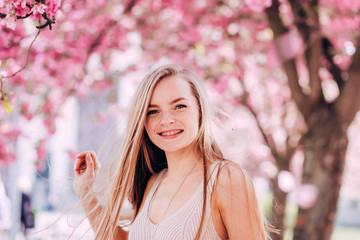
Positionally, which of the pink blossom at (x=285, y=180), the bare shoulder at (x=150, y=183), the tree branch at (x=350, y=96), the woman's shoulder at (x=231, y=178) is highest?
the tree branch at (x=350, y=96)

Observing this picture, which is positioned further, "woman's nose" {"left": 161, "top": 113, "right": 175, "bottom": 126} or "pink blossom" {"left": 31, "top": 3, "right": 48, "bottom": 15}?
"woman's nose" {"left": 161, "top": 113, "right": 175, "bottom": 126}

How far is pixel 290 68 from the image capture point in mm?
4906

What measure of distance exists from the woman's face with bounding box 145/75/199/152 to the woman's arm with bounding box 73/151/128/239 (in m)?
0.40

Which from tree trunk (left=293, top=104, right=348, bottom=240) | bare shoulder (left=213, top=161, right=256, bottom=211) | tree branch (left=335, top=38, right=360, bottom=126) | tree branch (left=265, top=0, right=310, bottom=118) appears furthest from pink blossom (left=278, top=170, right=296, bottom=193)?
bare shoulder (left=213, top=161, right=256, bottom=211)

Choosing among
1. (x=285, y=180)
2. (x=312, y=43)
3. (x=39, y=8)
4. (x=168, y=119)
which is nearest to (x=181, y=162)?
(x=168, y=119)

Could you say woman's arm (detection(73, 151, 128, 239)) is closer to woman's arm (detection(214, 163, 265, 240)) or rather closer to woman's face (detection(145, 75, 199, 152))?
woman's face (detection(145, 75, 199, 152))

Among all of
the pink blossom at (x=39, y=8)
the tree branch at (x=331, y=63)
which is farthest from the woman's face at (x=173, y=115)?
the tree branch at (x=331, y=63)

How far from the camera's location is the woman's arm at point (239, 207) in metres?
1.91

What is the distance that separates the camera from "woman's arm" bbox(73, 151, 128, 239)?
2449 millimetres

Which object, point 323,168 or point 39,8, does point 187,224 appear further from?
point 323,168

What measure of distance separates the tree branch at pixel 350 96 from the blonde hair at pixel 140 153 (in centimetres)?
271

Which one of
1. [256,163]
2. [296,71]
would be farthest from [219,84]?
[256,163]

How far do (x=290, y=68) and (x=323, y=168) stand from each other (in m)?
1.03

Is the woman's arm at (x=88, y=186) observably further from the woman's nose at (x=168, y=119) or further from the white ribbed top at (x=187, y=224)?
the woman's nose at (x=168, y=119)
